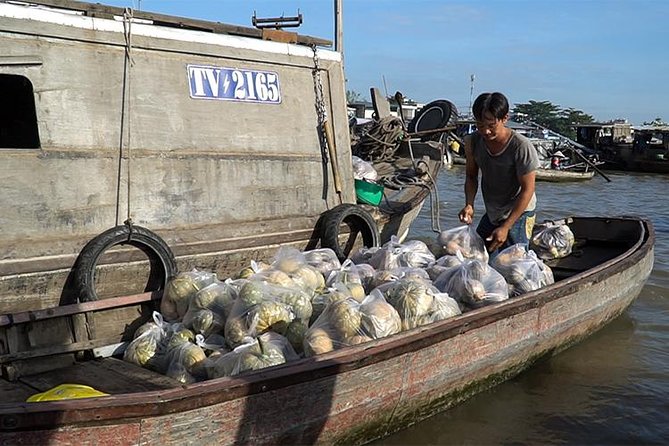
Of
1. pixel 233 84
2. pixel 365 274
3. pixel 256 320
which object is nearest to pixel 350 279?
pixel 365 274

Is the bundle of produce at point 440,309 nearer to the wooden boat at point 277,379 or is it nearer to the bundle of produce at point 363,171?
the wooden boat at point 277,379

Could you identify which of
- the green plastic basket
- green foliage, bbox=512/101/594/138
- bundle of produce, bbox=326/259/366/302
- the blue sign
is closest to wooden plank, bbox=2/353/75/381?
bundle of produce, bbox=326/259/366/302

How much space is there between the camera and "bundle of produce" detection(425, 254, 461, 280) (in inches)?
202

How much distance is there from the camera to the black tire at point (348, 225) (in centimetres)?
602

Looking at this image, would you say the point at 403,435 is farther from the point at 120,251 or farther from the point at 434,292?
the point at 120,251

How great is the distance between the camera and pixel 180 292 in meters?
4.57

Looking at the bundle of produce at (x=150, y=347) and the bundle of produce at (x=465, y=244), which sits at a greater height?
the bundle of produce at (x=465, y=244)

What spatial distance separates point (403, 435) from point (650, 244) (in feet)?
13.1

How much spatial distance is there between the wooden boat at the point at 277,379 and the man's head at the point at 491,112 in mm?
1254

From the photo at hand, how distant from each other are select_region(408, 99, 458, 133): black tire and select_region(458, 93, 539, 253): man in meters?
4.22

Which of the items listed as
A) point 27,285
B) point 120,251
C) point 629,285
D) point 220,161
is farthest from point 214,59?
point 629,285

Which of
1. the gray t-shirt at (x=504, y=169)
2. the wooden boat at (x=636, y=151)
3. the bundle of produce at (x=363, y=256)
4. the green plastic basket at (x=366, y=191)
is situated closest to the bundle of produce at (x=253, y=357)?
the bundle of produce at (x=363, y=256)

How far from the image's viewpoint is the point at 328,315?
415 cm

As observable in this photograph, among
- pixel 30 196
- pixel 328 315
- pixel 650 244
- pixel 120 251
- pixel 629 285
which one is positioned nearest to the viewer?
pixel 328 315
